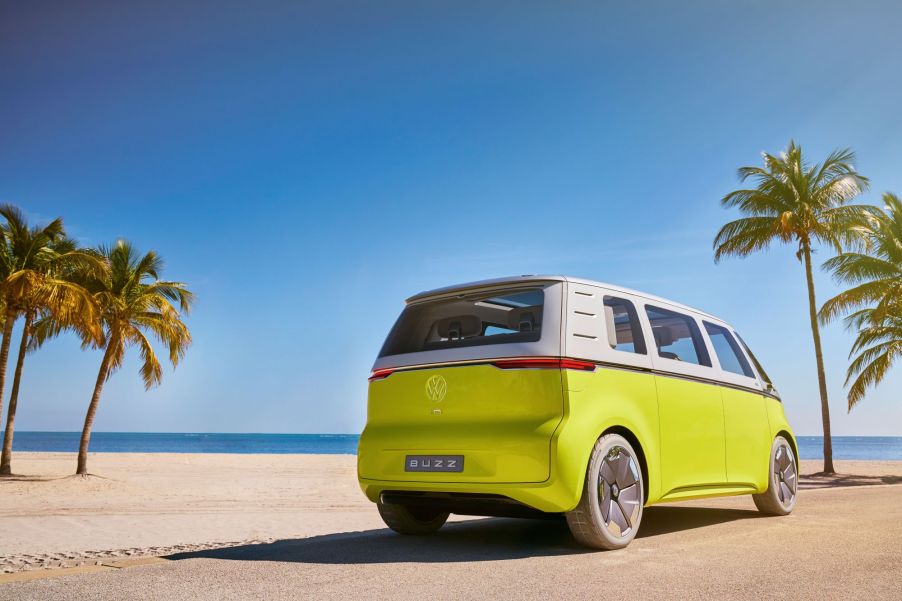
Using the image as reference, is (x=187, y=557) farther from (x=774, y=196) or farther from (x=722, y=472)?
(x=774, y=196)

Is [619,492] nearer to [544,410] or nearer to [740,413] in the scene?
[544,410]

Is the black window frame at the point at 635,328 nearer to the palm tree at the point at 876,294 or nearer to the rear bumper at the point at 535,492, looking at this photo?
the rear bumper at the point at 535,492

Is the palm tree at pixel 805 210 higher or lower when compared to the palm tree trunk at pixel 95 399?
higher

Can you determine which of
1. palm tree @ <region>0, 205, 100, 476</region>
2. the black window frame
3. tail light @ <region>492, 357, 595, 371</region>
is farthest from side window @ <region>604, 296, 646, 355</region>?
palm tree @ <region>0, 205, 100, 476</region>

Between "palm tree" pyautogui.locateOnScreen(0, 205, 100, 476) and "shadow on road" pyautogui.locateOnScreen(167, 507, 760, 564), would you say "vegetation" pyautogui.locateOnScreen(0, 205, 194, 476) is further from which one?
"shadow on road" pyautogui.locateOnScreen(167, 507, 760, 564)

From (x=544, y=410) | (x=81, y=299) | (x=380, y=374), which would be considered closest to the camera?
(x=544, y=410)

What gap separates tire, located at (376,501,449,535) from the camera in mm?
6156

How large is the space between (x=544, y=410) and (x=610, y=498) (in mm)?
868

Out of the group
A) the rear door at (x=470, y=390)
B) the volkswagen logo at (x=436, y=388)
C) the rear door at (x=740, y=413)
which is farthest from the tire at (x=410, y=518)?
the rear door at (x=740, y=413)

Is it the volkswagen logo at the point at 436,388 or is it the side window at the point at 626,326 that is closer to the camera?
the volkswagen logo at the point at 436,388

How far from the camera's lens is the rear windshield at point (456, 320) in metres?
5.78

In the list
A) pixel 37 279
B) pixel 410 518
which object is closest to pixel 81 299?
pixel 37 279

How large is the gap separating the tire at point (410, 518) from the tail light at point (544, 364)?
1.69m

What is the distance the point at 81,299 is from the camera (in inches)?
897
